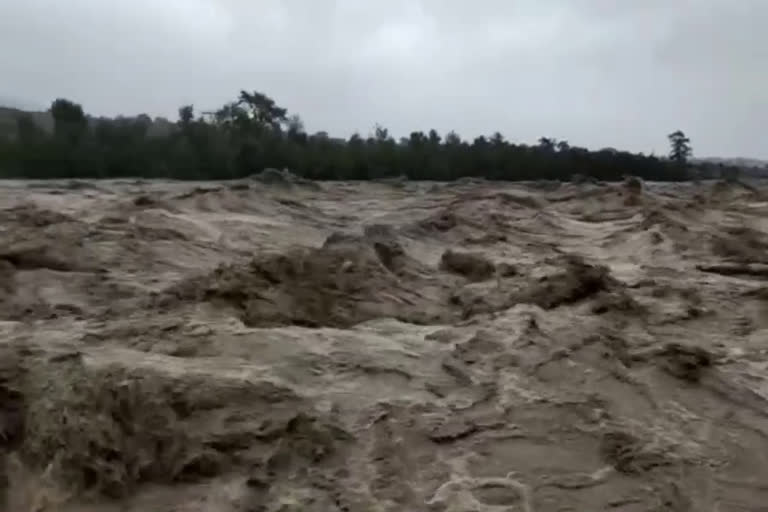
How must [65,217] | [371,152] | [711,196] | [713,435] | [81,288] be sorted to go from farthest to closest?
[371,152], [711,196], [65,217], [81,288], [713,435]

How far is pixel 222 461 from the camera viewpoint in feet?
12.7

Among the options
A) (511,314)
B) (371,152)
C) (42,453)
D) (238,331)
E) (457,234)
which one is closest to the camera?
(42,453)

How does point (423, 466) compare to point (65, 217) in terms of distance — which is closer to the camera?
point (423, 466)

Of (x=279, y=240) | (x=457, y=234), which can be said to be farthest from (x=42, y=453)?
(x=457, y=234)

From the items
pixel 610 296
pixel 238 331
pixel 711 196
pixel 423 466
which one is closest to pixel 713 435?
pixel 423 466

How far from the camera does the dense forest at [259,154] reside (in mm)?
16875

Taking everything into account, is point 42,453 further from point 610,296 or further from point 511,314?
point 610,296

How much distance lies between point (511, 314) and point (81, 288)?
2.80 meters

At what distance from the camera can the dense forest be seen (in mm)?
16875

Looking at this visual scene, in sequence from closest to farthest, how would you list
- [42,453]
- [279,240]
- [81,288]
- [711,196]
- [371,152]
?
1. [42,453]
2. [81,288]
3. [279,240]
4. [711,196]
5. [371,152]

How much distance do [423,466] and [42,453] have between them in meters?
1.51

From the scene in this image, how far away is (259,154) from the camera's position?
19094mm

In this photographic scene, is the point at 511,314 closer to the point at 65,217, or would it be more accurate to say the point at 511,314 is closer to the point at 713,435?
the point at 713,435

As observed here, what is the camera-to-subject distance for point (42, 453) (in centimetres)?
379
